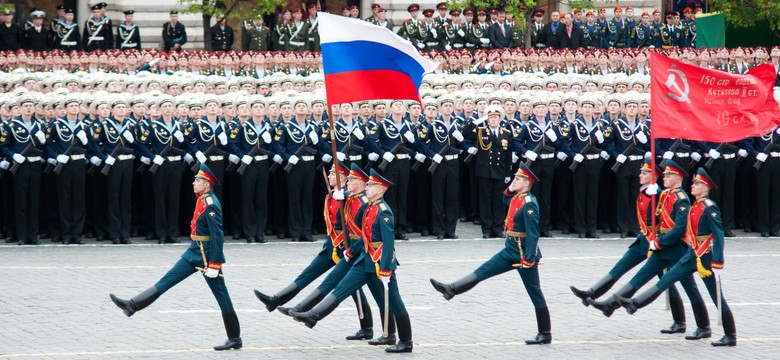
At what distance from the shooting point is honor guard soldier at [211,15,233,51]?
29.1 m

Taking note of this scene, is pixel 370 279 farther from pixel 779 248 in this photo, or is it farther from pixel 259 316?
pixel 779 248

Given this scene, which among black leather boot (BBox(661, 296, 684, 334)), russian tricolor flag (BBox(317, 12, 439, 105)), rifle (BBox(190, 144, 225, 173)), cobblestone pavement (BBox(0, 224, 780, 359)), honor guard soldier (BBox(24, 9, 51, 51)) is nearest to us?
cobblestone pavement (BBox(0, 224, 780, 359))

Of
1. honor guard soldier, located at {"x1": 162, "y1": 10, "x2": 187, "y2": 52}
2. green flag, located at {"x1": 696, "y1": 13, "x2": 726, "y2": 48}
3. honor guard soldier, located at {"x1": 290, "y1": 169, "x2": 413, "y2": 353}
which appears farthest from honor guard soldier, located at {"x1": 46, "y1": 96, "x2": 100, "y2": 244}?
green flag, located at {"x1": 696, "y1": 13, "x2": 726, "y2": 48}

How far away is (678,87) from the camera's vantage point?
1302 centimetres

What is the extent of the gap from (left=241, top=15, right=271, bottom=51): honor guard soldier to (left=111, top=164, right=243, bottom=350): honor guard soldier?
1623 cm

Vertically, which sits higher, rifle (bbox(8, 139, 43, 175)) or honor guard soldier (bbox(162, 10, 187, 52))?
honor guard soldier (bbox(162, 10, 187, 52))

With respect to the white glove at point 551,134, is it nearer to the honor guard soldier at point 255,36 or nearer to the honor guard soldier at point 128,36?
the honor guard soldier at point 255,36

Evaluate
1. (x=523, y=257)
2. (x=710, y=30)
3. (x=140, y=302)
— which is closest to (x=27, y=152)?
(x=140, y=302)

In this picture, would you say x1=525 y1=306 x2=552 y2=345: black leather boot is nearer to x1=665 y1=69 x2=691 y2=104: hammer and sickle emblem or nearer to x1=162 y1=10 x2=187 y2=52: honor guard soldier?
x1=665 y1=69 x2=691 y2=104: hammer and sickle emblem

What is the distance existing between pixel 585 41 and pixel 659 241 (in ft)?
53.9

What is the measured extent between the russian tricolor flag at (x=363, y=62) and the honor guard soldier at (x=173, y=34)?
55.1 ft

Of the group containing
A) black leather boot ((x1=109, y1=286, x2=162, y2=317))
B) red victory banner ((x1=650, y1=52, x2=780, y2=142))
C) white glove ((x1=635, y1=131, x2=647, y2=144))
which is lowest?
black leather boot ((x1=109, y1=286, x2=162, y2=317))

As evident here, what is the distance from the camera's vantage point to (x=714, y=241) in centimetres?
1184

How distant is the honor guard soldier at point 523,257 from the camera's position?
11.9m
